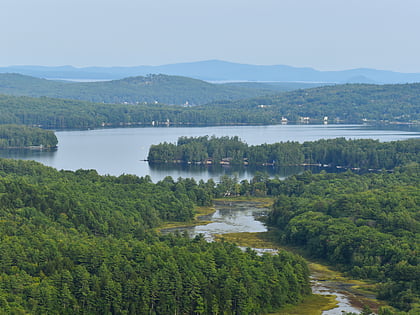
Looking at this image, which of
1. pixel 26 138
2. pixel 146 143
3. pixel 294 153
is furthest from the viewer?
pixel 146 143

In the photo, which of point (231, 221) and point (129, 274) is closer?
point (129, 274)

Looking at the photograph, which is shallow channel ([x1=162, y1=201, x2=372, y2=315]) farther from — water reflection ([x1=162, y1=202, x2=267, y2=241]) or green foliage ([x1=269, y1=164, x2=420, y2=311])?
green foliage ([x1=269, y1=164, x2=420, y2=311])

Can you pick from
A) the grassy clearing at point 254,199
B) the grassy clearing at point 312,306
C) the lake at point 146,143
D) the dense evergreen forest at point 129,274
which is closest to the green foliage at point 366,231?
the grassy clearing at point 312,306

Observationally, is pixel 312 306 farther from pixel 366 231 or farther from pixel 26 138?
pixel 26 138

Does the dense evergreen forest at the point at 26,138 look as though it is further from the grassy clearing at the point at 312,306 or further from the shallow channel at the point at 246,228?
the grassy clearing at the point at 312,306

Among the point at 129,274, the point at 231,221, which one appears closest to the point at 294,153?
the point at 231,221

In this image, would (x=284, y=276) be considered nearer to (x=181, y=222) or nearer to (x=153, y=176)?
(x=181, y=222)
